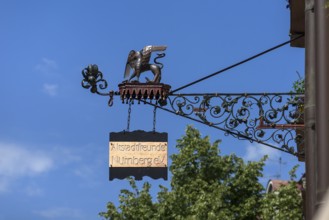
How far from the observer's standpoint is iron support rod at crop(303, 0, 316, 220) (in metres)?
8.67

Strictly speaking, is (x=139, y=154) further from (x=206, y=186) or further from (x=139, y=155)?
(x=206, y=186)

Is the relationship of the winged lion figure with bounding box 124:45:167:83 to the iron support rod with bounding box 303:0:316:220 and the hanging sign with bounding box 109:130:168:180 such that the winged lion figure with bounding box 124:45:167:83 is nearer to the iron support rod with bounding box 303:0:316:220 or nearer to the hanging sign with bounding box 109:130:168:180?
the hanging sign with bounding box 109:130:168:180

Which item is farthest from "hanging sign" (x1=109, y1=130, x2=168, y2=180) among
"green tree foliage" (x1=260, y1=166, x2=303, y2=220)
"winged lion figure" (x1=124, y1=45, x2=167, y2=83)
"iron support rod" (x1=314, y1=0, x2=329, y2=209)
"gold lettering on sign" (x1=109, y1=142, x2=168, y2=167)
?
"green tree foliage" (x1=260, y1=166, x2=303, y2=220)

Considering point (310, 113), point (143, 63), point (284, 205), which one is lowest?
point (284, 205)

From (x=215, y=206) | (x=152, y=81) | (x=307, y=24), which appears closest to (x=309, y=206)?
(x=307, y=24)

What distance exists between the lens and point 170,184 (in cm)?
4088

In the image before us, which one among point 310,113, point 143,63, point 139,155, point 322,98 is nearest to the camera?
point 322,98

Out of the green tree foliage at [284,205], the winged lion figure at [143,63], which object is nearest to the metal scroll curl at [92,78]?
the winged lion figure at [143,63]

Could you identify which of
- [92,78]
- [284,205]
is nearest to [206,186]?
[284,205]

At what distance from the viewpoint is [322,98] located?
8.37 m

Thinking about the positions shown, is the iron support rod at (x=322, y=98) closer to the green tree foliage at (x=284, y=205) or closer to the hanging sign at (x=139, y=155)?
the hanging sign at (x=139, y=155)

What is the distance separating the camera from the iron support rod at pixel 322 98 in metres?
8.11

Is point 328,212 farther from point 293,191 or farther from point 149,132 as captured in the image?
point 293,191

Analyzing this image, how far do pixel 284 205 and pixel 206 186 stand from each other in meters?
3.31
